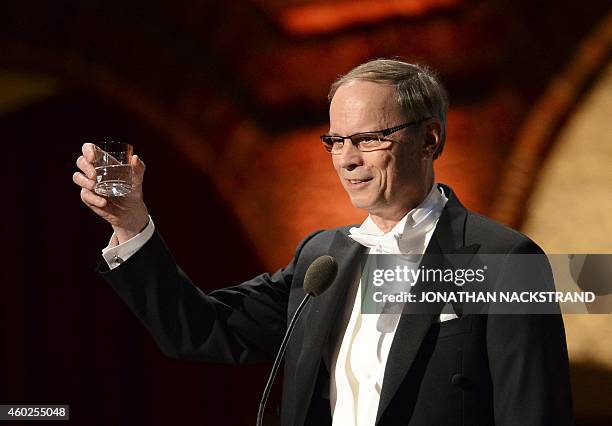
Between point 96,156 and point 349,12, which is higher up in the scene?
point 349,12

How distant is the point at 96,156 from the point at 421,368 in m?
0.83

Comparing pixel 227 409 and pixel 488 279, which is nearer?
pixel 488 279

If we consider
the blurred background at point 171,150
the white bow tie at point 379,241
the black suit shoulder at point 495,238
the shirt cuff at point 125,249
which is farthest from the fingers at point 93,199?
the blurred background at point 171,150

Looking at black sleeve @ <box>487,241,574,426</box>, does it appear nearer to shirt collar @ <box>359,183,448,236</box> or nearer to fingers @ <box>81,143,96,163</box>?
shirt collar @ <box>359,183,448,236</box>

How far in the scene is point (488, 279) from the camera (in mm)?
1665

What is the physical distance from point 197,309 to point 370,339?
0.44 metres

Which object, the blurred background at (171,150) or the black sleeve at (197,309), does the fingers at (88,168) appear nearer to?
the black sleeve at (197,309)

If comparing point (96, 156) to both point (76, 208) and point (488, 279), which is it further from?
point (76, 208)

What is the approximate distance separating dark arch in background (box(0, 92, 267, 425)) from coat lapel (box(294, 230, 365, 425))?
1.53 metres

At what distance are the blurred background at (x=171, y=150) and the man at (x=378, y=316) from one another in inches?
54.3

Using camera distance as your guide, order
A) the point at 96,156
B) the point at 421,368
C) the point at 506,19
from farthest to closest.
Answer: the point at 506,19 → the point at 96,156 → the point at 421,368

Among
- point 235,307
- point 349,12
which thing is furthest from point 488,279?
point 349,12

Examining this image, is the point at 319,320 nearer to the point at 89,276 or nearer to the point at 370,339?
the point at 370,339

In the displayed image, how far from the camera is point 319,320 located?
184cm
